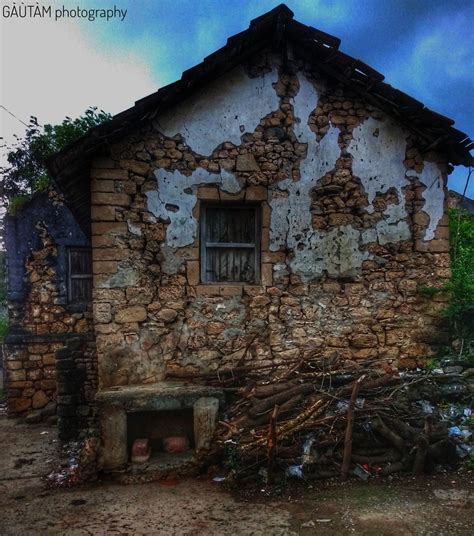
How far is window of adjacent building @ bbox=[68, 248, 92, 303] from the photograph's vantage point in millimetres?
10188

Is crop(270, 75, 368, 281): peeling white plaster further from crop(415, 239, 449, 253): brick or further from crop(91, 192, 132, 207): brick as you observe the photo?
crop(91, 192, 132, 207): brick

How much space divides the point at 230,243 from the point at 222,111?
1.82 metres

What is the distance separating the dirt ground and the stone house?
116cm

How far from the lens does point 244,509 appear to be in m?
4.25

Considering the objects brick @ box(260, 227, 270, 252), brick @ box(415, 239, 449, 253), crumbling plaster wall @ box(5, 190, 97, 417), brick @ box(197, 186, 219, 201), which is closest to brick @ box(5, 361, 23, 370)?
crumbling plaster wall @ box(5, 190, 97, 417)

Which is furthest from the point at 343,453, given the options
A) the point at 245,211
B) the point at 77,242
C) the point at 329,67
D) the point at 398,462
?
the point at 77,242

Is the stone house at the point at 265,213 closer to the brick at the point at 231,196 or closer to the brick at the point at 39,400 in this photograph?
the brick at the point at 231,196

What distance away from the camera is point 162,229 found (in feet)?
19.4

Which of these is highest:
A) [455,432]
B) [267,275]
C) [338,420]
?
[267,275]

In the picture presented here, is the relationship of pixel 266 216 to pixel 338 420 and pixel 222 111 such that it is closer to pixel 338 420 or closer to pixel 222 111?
pixel 222 111

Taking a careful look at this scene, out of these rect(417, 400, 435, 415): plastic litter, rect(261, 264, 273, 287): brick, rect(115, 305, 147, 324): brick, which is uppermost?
rect(261, 264, 273, 287): brick

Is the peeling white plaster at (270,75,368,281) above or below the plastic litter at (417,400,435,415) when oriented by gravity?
above

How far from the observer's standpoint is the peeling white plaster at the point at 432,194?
6.48 m

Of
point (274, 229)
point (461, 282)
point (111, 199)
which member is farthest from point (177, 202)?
point (461, 282)
